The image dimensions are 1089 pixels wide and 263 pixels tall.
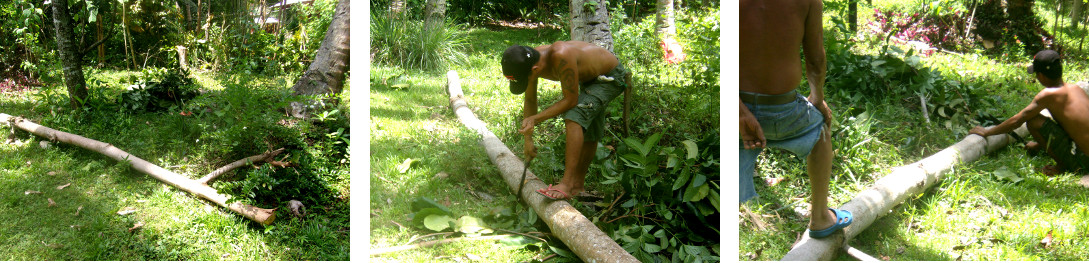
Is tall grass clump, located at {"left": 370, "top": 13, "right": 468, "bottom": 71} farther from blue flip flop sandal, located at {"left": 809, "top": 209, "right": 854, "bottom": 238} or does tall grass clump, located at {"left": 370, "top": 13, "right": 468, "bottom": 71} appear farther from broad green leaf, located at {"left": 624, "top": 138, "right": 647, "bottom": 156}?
blue flip flop sandal, located at {"left": 809, "top": 209, "right": 854, "bottom": 238}

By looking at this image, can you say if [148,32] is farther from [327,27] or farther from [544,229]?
[544,229]

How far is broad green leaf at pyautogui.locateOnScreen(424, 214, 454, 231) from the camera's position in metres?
2.45

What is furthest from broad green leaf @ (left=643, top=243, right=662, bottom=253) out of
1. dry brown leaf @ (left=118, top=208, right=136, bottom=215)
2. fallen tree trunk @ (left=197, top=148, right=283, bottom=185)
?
dry brown leaf @ (left=118, top=208, right=136, bottom=215)

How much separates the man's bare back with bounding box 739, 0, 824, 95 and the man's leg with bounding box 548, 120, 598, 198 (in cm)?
64

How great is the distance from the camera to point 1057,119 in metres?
2.66

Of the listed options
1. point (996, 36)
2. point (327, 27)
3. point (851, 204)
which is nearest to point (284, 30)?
point (327, 27)

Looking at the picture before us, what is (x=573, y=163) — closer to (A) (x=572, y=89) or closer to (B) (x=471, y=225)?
(A) (x=572, y=89)

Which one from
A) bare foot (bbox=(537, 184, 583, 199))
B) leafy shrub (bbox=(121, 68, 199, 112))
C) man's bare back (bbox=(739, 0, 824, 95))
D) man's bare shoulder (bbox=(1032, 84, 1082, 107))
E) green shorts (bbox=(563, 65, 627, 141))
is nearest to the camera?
man's bare back (bbox=(739, 0, 824, 95))

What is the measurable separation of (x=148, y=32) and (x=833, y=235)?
3517 mm

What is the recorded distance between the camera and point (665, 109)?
2.71m

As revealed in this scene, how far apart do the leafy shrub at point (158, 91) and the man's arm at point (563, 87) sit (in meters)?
2.14

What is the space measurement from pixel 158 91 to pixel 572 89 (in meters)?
2.37

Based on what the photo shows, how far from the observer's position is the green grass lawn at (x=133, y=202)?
270 centimetres

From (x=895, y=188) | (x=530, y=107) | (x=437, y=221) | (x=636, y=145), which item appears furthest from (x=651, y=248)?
(x=895, y=188)
